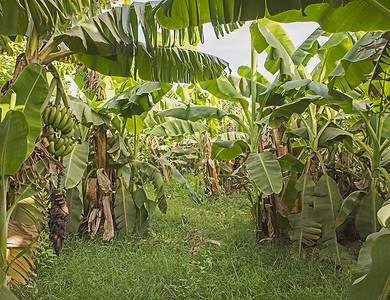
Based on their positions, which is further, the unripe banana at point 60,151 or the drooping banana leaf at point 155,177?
the drooping banana leaf at point 155,177

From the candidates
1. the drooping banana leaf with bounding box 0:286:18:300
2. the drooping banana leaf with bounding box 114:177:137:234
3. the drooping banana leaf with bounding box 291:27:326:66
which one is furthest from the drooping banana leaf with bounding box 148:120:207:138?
the drooping banana leaf with bounding box 0:286:18:300

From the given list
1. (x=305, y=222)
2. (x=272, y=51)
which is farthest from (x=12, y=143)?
(x=305, y=222)

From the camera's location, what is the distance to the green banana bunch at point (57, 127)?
6.47ft

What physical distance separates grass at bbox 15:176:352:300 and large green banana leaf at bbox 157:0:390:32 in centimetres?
193

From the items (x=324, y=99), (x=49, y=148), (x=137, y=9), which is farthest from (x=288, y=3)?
(x=49, y=148)

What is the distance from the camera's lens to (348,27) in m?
1.98

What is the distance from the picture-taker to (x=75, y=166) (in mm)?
3189

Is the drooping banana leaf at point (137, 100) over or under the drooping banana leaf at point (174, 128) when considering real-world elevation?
over

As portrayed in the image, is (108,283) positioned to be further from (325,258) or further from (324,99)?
(324,99)

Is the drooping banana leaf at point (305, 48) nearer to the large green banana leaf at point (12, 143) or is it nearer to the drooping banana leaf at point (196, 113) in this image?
the drooping banana leaf at point (196, 113)

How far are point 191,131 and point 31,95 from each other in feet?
10.4

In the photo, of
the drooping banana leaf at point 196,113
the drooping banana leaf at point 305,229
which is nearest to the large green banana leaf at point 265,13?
the drooping banana leaf at point 196,113

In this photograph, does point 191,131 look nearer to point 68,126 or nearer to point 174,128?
point 174,128

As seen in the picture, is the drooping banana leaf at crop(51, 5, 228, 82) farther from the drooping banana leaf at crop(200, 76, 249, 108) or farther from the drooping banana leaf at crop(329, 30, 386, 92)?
the drooping banana leaf at crop(329, 30, 386, 92)
